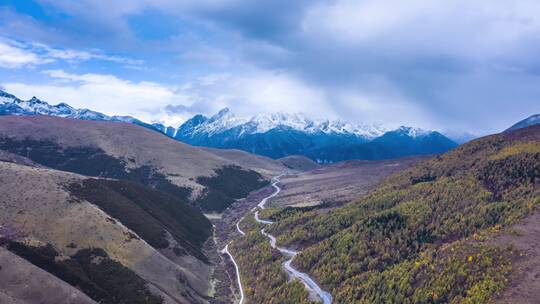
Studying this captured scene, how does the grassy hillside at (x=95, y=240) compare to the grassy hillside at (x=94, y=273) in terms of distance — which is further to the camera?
the grassy hillside at (x=95, y=240)

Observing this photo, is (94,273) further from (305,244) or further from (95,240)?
(305,244)

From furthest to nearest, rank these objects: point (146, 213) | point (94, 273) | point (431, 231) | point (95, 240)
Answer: point (146, 213), point (431, 231), point (95, 240), point (94, 273)

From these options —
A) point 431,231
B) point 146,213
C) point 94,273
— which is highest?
point 146,213

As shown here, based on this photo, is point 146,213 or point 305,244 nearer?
point 305,244

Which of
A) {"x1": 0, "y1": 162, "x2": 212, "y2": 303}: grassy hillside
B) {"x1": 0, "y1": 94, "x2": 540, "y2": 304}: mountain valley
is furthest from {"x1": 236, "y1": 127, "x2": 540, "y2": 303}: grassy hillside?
{"x1": 0, "y1": 162, "x2": 212, "y2": 303}: grassy hillside

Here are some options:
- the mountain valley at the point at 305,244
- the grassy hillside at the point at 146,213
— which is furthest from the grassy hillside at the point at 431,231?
the grassy hillside at the point at 146,213

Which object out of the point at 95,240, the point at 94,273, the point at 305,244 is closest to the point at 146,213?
the point at 95,240

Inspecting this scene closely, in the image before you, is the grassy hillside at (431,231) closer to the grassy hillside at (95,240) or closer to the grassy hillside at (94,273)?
the grassy hillside at (95,240)

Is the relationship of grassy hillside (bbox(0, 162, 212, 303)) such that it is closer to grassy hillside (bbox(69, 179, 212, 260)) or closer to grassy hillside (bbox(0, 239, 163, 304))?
grassy hillside (bbox(0, 239, 163, 304))

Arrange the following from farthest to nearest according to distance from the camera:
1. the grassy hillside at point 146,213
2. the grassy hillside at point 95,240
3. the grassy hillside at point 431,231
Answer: the grassy hillside at point 146,213 → the grassy hillside at point 95,240 → the grassy hillside at point 431,231
